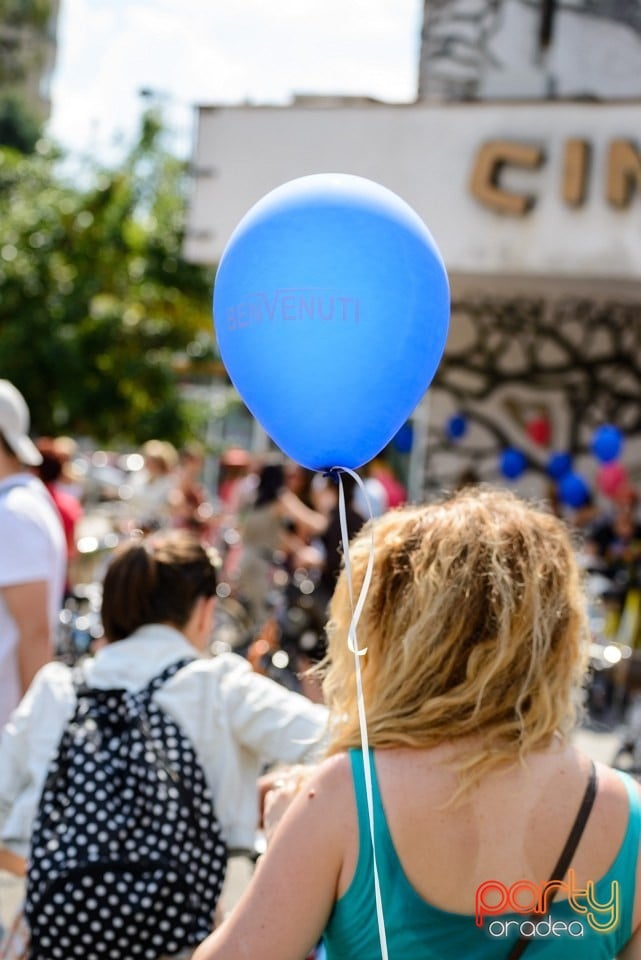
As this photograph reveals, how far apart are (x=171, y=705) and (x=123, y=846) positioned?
322mm

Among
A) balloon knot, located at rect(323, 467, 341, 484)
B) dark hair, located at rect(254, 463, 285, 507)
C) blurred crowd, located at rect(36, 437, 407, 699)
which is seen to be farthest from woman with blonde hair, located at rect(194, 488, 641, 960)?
dark hair, located at rect(254, 463, 285, 507)

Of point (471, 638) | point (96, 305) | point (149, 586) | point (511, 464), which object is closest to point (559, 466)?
point (511, 464)

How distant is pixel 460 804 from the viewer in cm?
177

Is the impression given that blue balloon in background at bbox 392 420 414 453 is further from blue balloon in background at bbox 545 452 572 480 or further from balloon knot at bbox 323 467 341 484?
balloon knot at bbox 323 467 341 484

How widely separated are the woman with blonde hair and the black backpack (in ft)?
1.86

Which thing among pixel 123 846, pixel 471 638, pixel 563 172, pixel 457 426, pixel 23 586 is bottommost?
pixel 457 426

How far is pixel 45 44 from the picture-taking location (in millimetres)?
52438

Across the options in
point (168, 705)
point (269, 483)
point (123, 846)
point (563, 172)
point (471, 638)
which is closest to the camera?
point (471, 638)

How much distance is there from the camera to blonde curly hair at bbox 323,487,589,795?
184 centimetres

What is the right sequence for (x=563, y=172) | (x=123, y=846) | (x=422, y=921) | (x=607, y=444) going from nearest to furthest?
(x=422, y=921) → (x=123, y=846) → (x=563, y=172) → (x=607, y=444)

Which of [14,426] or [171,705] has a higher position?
[14,426]

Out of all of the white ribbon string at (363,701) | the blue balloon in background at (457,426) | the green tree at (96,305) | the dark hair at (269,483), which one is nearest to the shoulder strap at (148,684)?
the white ribbon string at (363,701)

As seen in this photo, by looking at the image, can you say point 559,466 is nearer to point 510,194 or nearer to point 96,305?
point 510,194

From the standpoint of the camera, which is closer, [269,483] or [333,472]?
[333,472]
